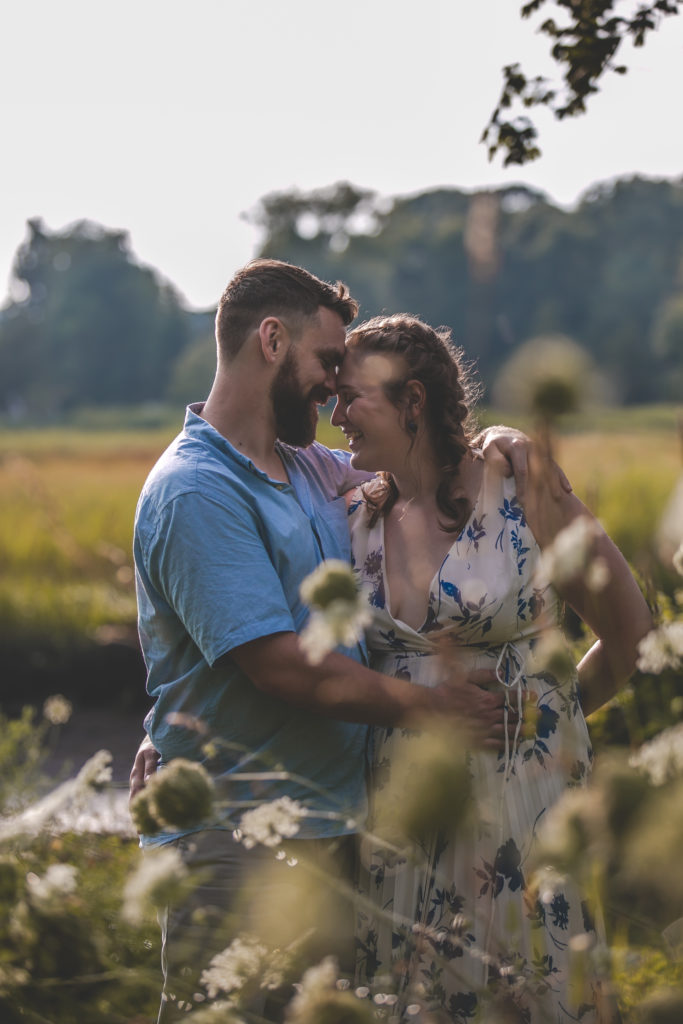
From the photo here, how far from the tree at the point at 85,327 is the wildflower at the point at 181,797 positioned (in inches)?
1863

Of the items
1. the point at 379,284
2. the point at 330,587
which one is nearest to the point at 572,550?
the point at 330,587

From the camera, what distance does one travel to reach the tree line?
36.9 metres

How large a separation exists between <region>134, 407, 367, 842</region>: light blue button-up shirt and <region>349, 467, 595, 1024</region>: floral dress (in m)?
0.17

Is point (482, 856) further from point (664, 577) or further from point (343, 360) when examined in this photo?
point (664, 577)

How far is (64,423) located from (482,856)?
134 feet

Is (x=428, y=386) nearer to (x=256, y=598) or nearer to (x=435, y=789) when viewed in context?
(x=256, y=598)

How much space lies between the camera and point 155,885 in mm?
1095

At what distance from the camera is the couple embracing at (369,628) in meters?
2.25

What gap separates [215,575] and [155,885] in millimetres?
1235

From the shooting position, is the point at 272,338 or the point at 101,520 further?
the point at 101,520

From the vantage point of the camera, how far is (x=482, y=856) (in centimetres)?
238

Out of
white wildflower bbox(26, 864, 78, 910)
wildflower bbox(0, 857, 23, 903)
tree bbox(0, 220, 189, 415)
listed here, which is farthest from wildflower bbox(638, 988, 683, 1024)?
tree bbox(0, 220, 189, 415)

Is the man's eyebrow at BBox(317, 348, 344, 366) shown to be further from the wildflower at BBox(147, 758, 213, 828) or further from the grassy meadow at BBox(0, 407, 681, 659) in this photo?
the grassy meadow at BBox(0, 407, 681, 659)

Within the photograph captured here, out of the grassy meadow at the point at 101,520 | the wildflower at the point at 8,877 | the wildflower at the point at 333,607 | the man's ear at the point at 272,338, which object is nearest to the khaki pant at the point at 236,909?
the wildflower at the point at 8,877
